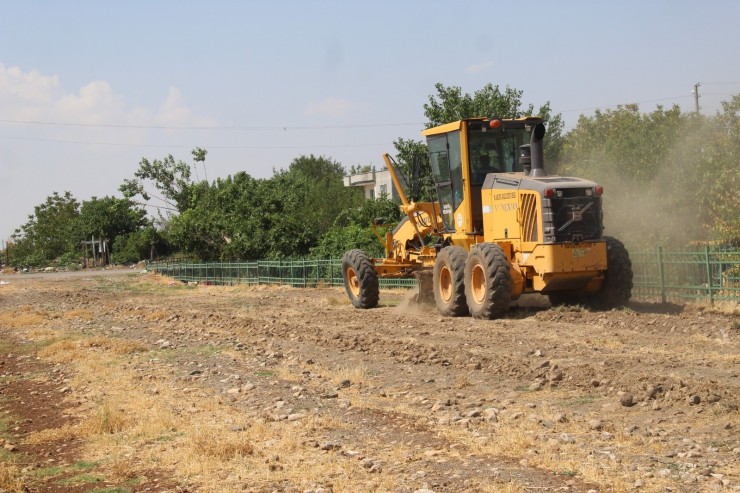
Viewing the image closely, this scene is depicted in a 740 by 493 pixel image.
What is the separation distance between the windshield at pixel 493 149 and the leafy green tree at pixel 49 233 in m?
79.3

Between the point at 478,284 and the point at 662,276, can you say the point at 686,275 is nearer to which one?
the point at 662,276

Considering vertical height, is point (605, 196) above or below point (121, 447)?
above

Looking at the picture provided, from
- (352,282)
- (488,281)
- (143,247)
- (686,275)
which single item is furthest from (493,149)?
(143,247)

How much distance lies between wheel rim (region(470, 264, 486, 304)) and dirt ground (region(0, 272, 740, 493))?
0.48 metres

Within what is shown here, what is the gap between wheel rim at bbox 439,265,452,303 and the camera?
17919 mm

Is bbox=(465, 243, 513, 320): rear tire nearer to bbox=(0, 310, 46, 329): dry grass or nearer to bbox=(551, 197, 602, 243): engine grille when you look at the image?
bbox=(551, 197, 602, 243): engine grille

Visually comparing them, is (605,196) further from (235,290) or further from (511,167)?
(235,290)

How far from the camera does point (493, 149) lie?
17609mm

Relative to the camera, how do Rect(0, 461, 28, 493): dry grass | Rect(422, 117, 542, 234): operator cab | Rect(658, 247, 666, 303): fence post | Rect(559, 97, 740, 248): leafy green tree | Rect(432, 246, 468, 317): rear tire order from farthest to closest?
1. Rect(559, 97, 740, 248): leafy green tree
2. Rect(658, 247, 666, 303): fence post
3. Rect(422, 117, 542, 234): operator cab
4. Rect(432, 246, 468, 317): rear tire
5. Rect(0, 461, 28, 493): dry grass

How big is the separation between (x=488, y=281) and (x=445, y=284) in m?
2.27

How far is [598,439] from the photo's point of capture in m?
7.44

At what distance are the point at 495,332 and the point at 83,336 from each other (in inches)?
354

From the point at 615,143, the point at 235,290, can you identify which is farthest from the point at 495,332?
the point at 235,290

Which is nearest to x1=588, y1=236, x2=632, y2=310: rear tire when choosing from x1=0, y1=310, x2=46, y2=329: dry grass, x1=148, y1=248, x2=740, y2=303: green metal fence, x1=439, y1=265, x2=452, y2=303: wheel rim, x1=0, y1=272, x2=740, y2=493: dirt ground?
x1=0, y1=272, x2=740, y2=493: dirt ground
